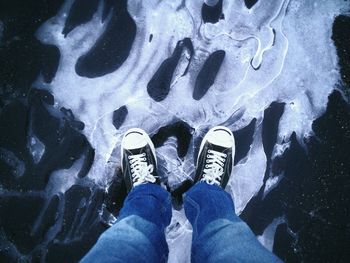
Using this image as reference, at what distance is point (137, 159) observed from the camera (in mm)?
1240

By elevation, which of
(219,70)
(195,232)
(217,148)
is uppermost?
(219,70)

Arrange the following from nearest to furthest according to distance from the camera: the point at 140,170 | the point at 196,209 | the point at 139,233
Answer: the point at 139,233
the point at 196,209
the point at 140,170

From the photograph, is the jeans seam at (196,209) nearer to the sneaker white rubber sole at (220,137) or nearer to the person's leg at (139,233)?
the person's leg at (139,233)

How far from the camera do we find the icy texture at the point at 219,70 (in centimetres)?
122

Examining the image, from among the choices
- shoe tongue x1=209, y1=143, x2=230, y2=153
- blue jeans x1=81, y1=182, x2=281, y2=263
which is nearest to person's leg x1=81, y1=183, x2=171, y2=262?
blue jeans x1=81, y1=182, x2=281, y2=263

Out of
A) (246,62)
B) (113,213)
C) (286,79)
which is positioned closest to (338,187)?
(286,79)

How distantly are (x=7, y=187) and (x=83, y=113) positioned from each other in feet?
1.48

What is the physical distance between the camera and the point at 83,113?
4.11 feet

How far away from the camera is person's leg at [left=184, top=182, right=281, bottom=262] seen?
0.84 meters

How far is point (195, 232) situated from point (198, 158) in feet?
1.13

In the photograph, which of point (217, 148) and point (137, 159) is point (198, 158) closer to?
point (217, 148)

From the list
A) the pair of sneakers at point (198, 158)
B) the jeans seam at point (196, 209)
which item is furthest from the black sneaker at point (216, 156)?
the jeans seam at point (196, 209)

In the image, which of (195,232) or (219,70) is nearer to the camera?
(195,232)

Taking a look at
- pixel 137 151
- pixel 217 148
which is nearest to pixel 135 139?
pixel 137 151
